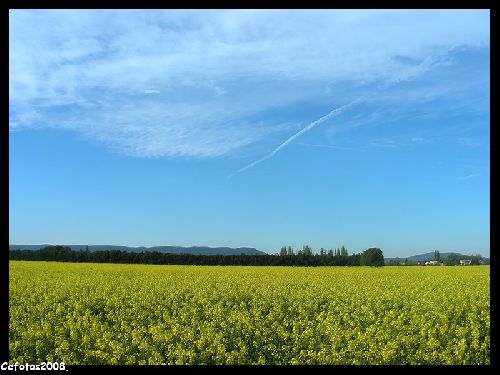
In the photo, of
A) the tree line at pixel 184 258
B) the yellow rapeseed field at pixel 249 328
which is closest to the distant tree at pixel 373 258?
the tree line at pixel 184 258

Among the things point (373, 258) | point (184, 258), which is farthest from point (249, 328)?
point (373, 258)

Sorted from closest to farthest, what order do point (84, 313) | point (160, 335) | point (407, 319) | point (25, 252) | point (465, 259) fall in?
point (160, 335), point (407, 319), point (84, 313), point (25, 252), point (465, 259)

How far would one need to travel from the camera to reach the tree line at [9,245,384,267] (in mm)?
66000

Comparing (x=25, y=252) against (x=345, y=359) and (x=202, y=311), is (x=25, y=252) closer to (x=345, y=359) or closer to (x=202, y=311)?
(x=202, y=311)

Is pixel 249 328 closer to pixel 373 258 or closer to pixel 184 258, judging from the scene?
pixel 184 258

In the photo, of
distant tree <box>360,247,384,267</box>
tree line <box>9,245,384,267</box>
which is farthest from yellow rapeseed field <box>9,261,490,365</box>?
distant tree <box>360,247,384,267</box>

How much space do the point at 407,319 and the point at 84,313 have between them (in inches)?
435

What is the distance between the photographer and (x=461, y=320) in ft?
53.5

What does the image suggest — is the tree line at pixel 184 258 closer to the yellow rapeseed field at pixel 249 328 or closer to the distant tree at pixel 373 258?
the distant tree at pixel 373 258

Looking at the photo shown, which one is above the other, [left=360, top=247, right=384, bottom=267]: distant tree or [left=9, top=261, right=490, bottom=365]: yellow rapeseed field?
[left=9, top=261, right=490, bottom=365]: yellow rapeseed field

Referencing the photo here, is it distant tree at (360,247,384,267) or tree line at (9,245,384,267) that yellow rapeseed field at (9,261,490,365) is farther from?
distant tree at (360,247,384,267)

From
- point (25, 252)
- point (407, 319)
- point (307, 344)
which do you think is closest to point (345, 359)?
point (307, 344)

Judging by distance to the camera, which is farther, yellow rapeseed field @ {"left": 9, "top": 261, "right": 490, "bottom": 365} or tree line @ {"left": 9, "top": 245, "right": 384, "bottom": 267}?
tree line @ {"left": 9, "top": 245, "right": 384, "bottom": 267}

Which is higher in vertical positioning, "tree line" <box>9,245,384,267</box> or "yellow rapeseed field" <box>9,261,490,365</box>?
"yellow rapeseed field" <box>9,261,490,365</box>
